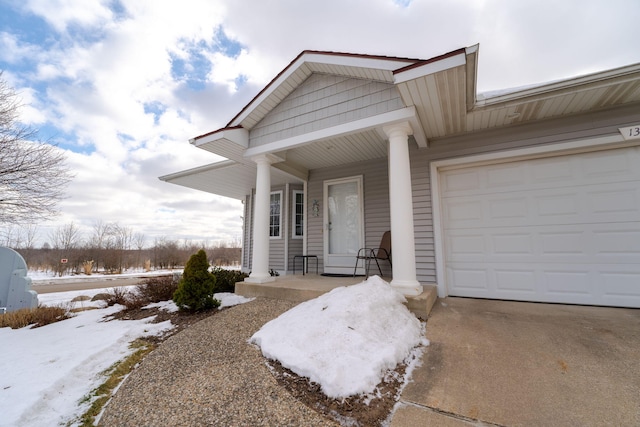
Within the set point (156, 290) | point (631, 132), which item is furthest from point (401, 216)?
point (156, 290)

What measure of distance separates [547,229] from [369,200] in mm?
2771

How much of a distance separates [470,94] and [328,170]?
3.22 meters

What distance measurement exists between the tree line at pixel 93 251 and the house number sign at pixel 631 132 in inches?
541

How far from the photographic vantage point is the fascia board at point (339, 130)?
10.6 feet

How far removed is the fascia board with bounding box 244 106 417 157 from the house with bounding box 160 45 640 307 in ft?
0.06

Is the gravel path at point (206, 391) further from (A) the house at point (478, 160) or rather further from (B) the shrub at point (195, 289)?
(A) the house at point (478, 160)

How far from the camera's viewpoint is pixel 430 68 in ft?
8.53

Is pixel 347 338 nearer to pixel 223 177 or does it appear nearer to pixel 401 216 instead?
pixel 401 216

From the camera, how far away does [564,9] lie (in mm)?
4461

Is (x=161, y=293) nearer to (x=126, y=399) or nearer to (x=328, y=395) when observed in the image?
(x=126, y=399)

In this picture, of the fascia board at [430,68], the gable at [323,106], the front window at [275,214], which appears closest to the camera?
the fascia board at [430,68]

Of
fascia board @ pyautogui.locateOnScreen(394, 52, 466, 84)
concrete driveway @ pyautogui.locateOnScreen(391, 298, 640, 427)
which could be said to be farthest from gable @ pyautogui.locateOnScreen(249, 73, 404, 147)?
concrete driveway @ pyautogui.locateOnScreen(391, 298, 640, 427)

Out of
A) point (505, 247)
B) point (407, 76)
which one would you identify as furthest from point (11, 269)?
point (505, 247)

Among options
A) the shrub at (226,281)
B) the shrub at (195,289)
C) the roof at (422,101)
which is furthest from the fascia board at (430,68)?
the shrub at (226,281)
